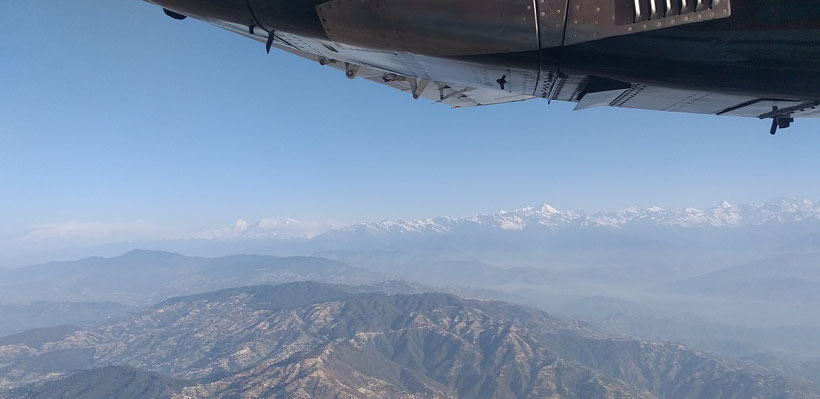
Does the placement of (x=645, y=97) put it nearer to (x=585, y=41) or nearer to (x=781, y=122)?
(x=585, y=41)

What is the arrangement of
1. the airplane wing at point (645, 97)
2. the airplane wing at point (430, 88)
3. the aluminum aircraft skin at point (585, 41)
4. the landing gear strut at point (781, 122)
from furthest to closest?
the airplane wing at point (430, 88) < the landing gear strut at point (781, 122) < the airplane wing at point (645, 97) < the aluminum aircraft skin at point (585, 41)

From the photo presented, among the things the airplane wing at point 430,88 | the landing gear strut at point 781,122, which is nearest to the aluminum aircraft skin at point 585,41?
the landing gear strut at point 781,122

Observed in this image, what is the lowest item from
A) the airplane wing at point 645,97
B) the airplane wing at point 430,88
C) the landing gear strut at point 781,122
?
the landing gear strut at point 781,122

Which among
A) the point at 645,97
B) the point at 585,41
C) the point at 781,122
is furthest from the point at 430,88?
the point at 781,122

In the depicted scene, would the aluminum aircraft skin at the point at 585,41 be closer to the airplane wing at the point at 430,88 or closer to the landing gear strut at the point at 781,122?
the landing gear strut at the point at 781,122

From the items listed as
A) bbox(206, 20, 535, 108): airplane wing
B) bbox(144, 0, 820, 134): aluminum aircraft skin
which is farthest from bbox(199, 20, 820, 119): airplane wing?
bbox(206, 20, 535, 108): airplane wing

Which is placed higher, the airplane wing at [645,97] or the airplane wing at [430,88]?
the airplane wing at [430,88]

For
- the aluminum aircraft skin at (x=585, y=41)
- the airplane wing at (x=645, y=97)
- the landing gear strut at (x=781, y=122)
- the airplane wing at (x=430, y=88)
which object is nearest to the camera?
the aluminum aircraft skin at (x=585, y=41)

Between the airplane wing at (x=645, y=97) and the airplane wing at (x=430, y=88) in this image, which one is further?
the airplane wing at (x=430, y=88)

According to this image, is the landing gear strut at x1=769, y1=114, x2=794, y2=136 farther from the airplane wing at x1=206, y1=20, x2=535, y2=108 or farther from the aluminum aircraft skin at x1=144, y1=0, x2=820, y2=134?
the airplane wing at x1=206, y1=20, x2=535, y2=108
